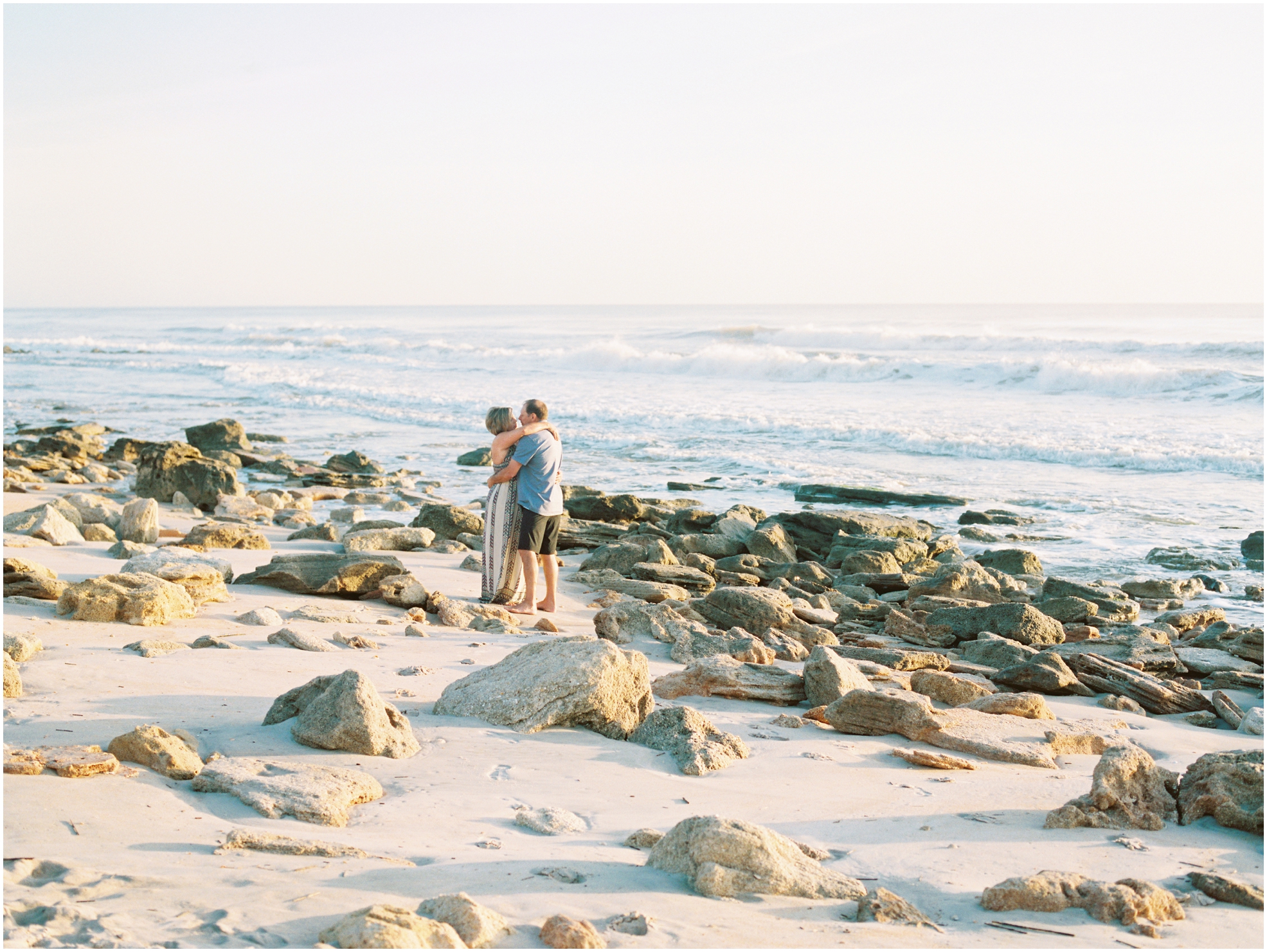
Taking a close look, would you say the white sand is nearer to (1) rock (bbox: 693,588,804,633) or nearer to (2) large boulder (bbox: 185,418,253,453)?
(1) rock (bbox: 693,588,804,633)

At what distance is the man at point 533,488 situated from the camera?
7.77 meters

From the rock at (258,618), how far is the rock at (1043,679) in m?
4.36

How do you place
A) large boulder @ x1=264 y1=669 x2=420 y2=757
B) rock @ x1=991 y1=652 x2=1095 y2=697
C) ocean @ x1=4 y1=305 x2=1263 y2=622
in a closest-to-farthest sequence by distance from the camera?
1. large boulder @ x1=264 y1=669 x2=420 y2=757
2. rock @ x1=991 y1=652 x2=1095 y2=697
3. ocean @ x1=4 y1=305 x2=1263 y2=622

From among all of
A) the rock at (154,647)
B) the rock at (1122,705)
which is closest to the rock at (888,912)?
the rock at (1122,705)

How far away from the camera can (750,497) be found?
14.3 metres

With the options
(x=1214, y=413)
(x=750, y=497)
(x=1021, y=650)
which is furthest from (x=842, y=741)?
(x=1214, y=413)

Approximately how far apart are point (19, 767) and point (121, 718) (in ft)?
2.51

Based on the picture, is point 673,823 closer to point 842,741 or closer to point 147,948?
point 842,741

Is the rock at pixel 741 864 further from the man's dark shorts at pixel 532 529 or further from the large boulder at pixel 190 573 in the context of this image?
the man's dark shorts at pixel 532 529

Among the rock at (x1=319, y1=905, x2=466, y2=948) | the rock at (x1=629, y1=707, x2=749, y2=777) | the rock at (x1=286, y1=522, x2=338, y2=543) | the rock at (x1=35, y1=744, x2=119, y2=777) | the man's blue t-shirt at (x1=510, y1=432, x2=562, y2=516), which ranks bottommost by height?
the rock at (x1=286, y1=522, x2=338, y2=543)

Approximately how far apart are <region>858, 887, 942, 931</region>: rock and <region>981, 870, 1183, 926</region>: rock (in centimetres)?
25

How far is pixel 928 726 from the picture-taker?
5.05m

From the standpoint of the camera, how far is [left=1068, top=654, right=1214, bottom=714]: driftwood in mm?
6141

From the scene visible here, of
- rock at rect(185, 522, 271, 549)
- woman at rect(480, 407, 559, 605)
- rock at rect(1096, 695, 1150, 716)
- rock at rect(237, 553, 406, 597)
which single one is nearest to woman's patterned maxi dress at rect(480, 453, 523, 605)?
woman at rect(480, 407, 559, 605)
